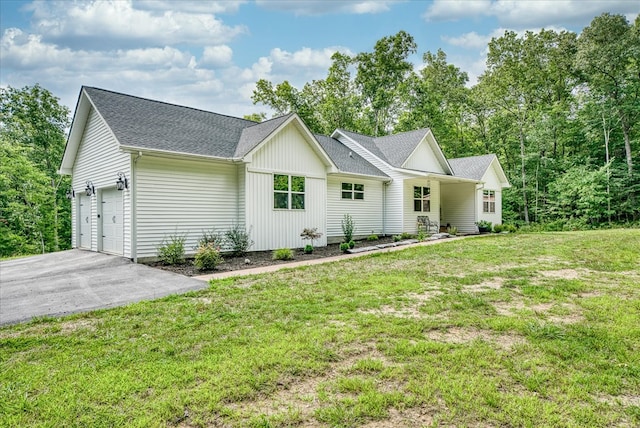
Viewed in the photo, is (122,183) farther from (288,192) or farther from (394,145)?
(394,145)

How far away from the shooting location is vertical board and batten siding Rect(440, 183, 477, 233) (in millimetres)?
21312

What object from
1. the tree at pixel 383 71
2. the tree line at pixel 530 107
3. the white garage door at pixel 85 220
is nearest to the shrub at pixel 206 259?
the white garage door at pixel 85 220

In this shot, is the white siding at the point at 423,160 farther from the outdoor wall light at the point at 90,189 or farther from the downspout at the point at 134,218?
the outdoor wall light at the point at 90,189

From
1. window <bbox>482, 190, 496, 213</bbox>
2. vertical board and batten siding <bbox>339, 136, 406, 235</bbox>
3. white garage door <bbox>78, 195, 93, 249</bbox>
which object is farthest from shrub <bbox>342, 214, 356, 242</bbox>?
window <bbox>482, 190, 496, 213</bbox>

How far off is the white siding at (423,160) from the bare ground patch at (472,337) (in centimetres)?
1438

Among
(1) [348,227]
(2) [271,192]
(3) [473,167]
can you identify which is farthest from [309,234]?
(3) [473,167]

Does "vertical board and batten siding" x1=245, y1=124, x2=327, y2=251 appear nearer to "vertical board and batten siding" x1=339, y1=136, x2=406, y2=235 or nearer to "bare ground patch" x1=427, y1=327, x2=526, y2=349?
"vertical board and batten siding" x1=339, y1=136, x2=406, y2=235

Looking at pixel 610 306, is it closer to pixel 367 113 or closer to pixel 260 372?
pixel 260 372

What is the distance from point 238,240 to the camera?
37.7 feet

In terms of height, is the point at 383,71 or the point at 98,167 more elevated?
the point at 383,71

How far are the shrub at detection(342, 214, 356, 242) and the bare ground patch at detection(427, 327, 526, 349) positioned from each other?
10.4 m

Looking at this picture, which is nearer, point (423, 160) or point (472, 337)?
point (472, 337)

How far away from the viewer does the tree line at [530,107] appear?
21938mm

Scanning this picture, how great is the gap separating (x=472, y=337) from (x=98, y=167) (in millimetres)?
12893
